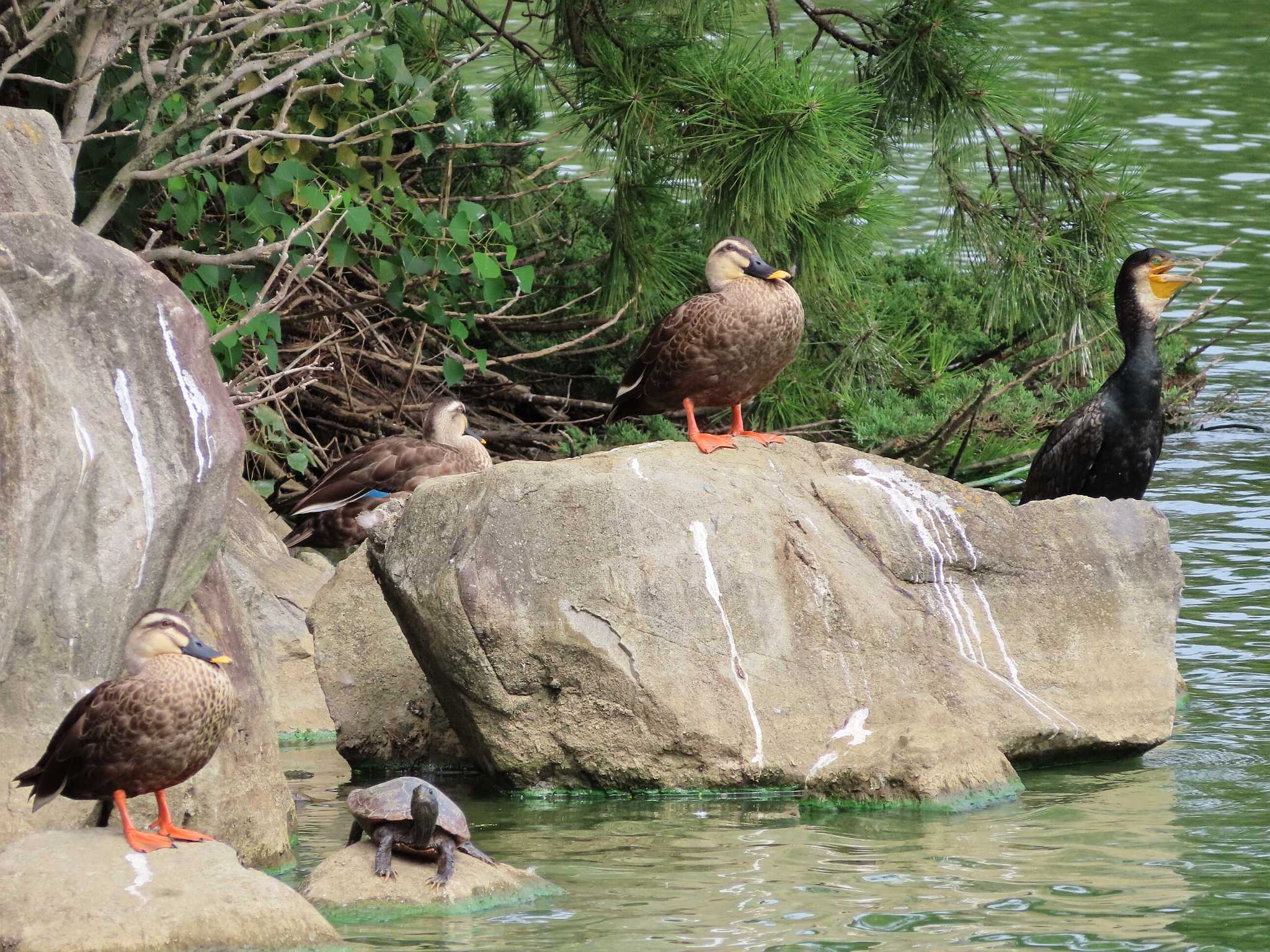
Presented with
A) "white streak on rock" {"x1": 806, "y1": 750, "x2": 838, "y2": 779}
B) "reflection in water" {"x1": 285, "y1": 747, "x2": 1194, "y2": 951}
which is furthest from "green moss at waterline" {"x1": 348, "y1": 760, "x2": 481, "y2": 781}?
"white streak on rock" {"x1": 806, "y1": 750, "x2": 838, "y2": 779}

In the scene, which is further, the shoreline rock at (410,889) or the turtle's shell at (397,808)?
the turtle's shell at (397,808)

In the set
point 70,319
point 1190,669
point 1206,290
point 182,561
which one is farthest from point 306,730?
point 1206,290

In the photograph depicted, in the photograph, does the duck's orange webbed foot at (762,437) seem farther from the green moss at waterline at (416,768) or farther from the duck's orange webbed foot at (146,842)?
the duck's orange webbed foot at (146,842)

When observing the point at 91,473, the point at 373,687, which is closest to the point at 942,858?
the point at 373,687

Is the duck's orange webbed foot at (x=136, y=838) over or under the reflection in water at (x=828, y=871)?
over

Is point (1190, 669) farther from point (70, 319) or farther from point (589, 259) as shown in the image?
point (70, 319)

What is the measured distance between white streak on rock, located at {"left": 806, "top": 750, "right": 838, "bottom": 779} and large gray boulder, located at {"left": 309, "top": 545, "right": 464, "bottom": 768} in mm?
1516

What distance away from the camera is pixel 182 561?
5.69 metres

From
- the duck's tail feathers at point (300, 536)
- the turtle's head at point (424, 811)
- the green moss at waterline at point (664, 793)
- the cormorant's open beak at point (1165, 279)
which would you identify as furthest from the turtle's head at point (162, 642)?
the cormorant's open beak at point (1165, 279)

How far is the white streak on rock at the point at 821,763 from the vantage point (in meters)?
6.46

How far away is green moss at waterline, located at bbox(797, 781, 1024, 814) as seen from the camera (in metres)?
Answer: 6.27

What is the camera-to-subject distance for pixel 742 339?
7.14 metres

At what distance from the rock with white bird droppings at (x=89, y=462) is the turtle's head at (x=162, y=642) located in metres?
0.40

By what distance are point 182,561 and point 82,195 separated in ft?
10.5
